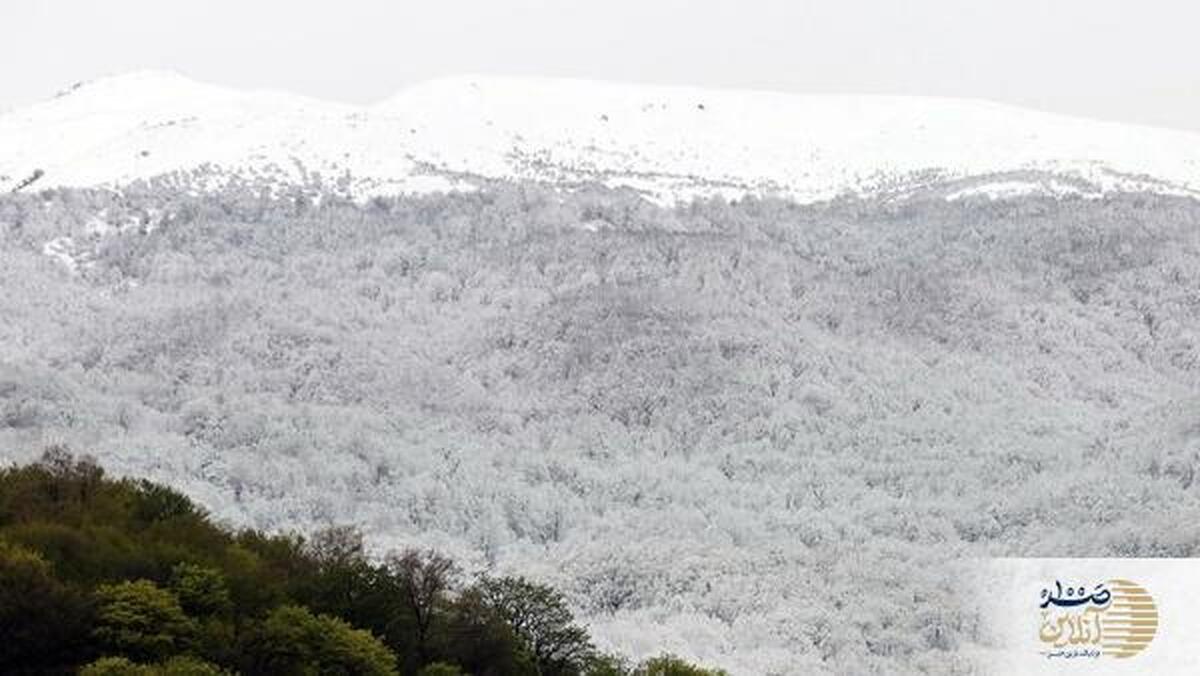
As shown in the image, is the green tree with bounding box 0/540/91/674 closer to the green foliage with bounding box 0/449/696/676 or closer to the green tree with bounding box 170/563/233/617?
the green foliage with bounding box 0/449/696/676

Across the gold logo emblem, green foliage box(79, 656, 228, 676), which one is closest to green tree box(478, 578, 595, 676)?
green foliage box(79, 656, 228, 676)

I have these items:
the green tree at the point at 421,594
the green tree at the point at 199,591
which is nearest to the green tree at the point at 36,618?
the green tree at the point at 199,591

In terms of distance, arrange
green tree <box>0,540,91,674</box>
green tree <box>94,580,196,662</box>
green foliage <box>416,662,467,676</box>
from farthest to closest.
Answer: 1. green foliage <box>416,662,467,676</box>
2. green tree <box>94,580,196,662</box>
3. green tree <box>0,540,91,674</box>

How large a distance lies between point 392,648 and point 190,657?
14.6 m

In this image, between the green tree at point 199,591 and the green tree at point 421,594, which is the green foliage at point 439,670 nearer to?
the green tree at point 421,594

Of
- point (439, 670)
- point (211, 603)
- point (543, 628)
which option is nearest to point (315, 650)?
point (439, 670)

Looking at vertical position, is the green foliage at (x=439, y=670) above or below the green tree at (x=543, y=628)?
above

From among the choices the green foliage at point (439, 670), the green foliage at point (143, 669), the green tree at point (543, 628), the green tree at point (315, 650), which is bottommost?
the green tree at point (543, 628)

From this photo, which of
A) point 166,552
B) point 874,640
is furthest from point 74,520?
point 874,640

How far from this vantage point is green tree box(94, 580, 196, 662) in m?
62.9

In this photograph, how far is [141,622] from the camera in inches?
2502

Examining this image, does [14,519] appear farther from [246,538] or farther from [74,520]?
[246,538]

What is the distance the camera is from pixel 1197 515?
19512 cm

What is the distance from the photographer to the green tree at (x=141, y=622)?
62.9 m
